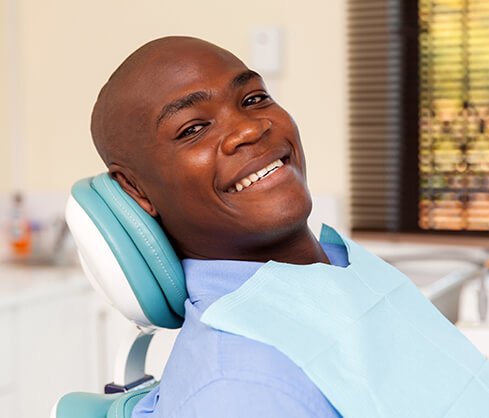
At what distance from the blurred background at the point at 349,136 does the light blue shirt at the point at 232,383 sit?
60.3 inches

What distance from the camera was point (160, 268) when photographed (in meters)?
0.94

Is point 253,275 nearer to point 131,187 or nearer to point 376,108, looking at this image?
point 131,187

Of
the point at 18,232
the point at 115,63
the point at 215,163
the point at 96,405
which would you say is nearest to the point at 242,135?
the point at 215,163

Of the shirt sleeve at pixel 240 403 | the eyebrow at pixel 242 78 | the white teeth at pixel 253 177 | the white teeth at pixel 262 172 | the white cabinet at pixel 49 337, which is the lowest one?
the white cabinet at pixel 49 337

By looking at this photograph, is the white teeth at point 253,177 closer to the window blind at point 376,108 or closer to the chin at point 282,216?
the chin at point 282,216

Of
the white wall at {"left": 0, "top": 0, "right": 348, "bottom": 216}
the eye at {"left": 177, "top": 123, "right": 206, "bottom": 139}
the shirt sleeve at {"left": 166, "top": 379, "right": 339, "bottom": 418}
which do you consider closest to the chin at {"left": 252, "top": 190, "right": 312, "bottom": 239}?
the eye at {"left": 177, "top": 123, "right": 206, "bottom": 139}

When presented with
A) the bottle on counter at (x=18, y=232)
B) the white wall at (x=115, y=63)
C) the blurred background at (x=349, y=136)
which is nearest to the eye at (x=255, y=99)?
the blurred background at (x=349, y=136)

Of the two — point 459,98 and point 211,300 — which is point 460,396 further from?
point 459,98

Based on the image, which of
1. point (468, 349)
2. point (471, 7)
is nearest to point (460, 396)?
point (468, 349)

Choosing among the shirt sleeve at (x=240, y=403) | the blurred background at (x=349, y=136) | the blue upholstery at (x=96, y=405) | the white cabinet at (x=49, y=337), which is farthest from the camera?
the blurred background at (x=349, y=136)

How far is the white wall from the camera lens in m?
2.55

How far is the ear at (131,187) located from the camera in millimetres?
985

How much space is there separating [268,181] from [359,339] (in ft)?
0.77

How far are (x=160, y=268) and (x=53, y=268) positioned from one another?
69.9 inches
